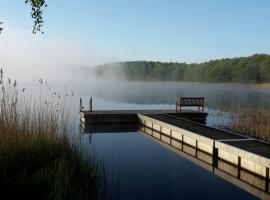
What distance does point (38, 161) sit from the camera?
30.2 ft

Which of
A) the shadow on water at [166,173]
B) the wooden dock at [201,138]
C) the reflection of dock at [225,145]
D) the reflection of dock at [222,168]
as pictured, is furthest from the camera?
the wooden dock at [201,138]

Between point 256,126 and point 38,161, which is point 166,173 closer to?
point 38,161

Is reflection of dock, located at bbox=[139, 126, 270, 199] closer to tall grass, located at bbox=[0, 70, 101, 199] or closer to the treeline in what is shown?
tall grass, located at bbox=[0, 70, 101, 199]

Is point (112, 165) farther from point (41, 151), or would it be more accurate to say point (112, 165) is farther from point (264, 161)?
point (264, 161)

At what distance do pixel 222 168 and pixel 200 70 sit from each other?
107740mm

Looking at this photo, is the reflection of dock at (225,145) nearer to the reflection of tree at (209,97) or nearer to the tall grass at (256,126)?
the tall grass at (256,126)

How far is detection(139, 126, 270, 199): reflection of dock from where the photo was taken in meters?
10.1

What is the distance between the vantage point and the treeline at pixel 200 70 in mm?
89312

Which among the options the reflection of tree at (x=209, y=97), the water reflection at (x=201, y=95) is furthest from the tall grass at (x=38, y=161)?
the water reflection at (x=201, y=95)

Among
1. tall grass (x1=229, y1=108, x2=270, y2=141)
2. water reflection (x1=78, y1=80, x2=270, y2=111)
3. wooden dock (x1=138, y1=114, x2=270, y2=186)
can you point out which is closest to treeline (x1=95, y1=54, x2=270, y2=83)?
water reflection (x1=78, y1=80, x2=270, y2=111)

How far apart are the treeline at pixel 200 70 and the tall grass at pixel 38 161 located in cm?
7738

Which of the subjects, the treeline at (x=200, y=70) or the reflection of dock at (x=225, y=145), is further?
the treeline at (x=200, y=70)

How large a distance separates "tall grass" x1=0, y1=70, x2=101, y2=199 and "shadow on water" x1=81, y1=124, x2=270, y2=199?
42.9 inches

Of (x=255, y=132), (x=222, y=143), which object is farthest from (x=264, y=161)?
(x=255, y=132)
